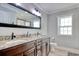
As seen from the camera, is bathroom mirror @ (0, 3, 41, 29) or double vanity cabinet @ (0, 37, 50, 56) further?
bathroom mirror @ (0, 3, 41, 29)

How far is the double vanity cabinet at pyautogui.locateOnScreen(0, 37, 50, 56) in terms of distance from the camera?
111 centimetres

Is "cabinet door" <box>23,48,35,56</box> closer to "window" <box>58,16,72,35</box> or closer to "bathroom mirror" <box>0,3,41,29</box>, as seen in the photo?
"bathroom mirror" <box>0,3,41,29</box>

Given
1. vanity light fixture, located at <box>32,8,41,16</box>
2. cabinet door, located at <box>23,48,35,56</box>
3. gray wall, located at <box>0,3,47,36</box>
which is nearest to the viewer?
cabinet door, located at <box>23,48,35,56</box>

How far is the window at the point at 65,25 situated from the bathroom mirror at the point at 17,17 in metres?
0.53

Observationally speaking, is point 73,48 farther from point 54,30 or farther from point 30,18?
point 30,18

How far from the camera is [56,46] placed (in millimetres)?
2076

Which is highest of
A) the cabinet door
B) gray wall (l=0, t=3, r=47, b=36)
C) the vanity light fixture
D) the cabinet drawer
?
the vanity light fixture

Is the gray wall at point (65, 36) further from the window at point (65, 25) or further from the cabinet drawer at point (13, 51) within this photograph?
the cabinet drawer at point (13, 51)

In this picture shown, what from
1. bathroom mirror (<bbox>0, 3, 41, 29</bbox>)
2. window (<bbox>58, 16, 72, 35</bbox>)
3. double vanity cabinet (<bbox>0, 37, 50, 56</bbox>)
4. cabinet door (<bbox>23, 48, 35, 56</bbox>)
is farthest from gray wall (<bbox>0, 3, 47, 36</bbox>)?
cabinet door (<bbox>23, 48, 35, 56</bbox>)

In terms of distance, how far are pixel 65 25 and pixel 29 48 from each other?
3.56ft

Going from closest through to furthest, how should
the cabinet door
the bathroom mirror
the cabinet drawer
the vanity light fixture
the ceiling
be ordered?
the cabinet drawer
the cabinet door
the bathroom mirror
the ceiling
the vanity light fixture

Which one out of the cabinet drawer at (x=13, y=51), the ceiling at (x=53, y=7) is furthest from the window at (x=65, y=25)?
the cabinet drawer at (x=13, y=51)

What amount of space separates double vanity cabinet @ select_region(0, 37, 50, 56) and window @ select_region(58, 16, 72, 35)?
405 millimetres

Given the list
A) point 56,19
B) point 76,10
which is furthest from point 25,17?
point 76,10
